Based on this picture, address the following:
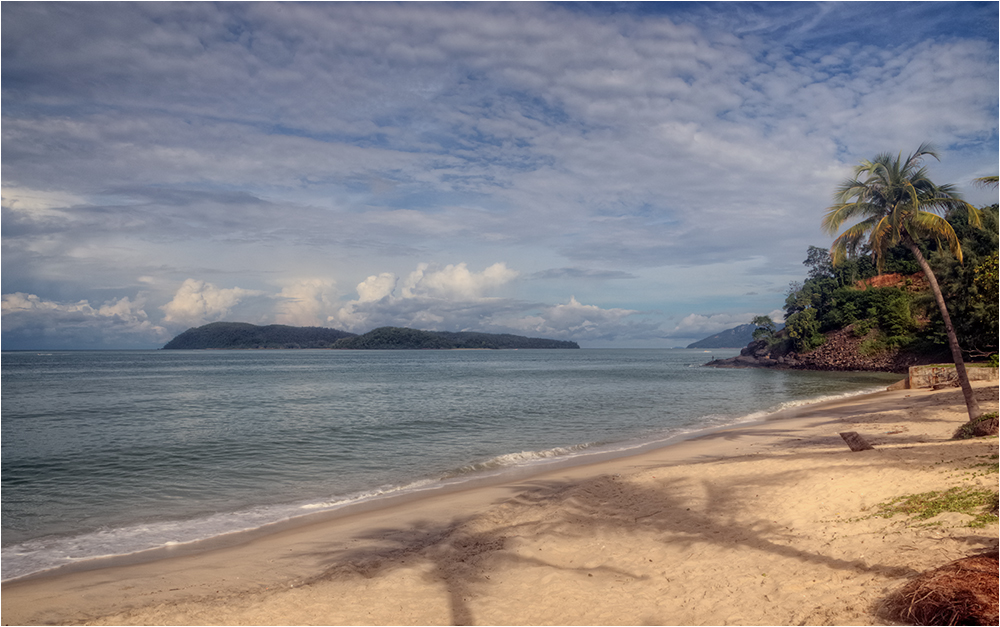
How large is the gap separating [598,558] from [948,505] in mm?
5087

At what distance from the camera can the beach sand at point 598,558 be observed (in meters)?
6.32

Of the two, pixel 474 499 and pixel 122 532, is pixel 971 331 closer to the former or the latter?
pixel 474 499

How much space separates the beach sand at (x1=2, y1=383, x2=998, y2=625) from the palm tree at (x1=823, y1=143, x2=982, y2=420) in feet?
13.4

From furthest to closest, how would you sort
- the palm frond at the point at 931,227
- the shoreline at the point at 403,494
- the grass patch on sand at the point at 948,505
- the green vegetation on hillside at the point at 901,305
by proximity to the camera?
the green vegetation on hillside at the point at 901,305 → the palm frond at the point at 931,227 → the shoreline at the point at 403,494 → the grass patch on sand at the point at 948,505

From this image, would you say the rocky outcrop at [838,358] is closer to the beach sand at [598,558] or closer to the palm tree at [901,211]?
the palm tree at [901,211]

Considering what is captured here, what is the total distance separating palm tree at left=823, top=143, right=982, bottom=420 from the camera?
13594 millimetres

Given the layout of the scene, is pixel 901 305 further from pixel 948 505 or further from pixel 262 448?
pixel 262 448

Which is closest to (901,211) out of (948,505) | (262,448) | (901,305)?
(948,505)

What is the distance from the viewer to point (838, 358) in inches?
2404

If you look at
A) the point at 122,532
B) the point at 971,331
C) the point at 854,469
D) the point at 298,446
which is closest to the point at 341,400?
the point at 298,446

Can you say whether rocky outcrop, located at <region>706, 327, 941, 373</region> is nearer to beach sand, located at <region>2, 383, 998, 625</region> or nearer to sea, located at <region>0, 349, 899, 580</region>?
sea, located at <region>0, 349, 899, 580</region>

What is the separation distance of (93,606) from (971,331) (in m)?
53.7

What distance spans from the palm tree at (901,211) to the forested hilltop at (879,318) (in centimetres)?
2751

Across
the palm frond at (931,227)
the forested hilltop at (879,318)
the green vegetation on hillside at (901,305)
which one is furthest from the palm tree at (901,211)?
the forested hilltop at (879,318)
